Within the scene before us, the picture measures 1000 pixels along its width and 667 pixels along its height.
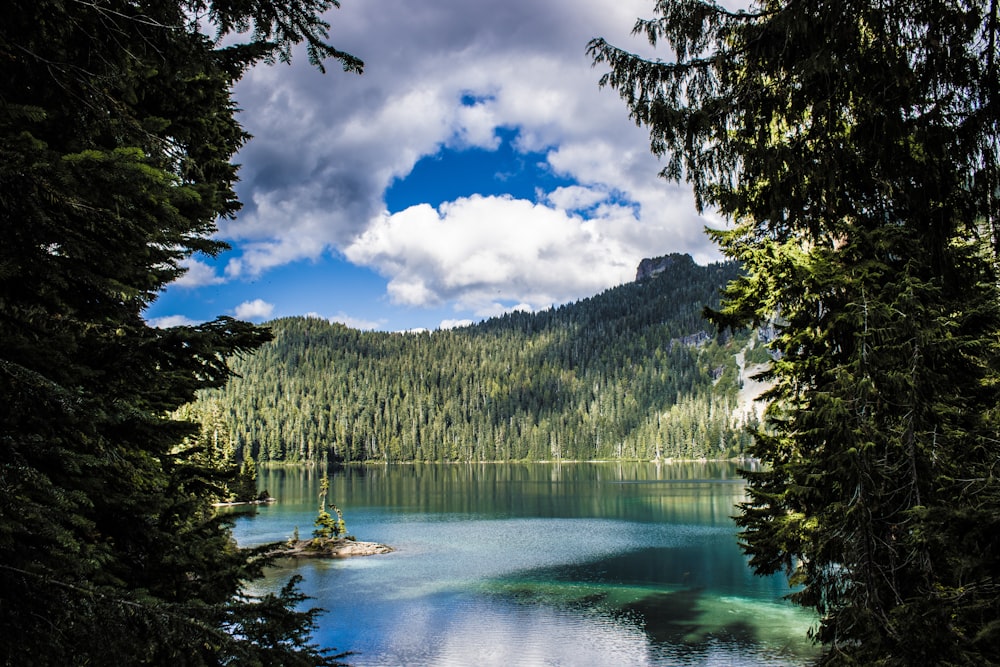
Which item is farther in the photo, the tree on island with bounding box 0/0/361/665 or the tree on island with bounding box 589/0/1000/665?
the tree on island with bounding box 589/0/1000/665

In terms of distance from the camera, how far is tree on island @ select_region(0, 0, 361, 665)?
268cm

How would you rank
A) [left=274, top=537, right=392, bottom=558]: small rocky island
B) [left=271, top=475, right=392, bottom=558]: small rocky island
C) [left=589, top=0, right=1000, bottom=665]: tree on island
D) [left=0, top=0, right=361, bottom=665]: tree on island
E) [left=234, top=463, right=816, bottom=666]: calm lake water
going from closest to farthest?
1. [left=0, top=0, right=361, bottom=665]: tree on island
2. [left=589, top=0, right=1000, bottom=665]: tree on island
3. [left=234, top=463, right=816, bottom=666]: calm lake water
4. [left=274, top=537, right=392, bottom=558]: small rocky island
5. [left=271, top=475, right=392, bottom=558]: small rocky island

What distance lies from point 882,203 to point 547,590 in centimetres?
3266

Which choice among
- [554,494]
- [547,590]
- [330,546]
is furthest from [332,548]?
[554,494]

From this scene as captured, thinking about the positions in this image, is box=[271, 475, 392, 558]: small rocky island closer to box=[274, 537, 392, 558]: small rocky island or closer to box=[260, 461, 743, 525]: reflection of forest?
box=[274, 537, 392, 558]: small rocky island

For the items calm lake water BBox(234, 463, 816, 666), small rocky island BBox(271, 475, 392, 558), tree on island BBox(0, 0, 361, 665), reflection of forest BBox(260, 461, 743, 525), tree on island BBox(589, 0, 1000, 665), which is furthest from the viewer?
reflection of forest BBox(260, 461, 743, 525)

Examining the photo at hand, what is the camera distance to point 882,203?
17.9 ft

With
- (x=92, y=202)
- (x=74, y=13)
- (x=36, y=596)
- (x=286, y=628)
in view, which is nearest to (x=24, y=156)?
(x=92, y=202)

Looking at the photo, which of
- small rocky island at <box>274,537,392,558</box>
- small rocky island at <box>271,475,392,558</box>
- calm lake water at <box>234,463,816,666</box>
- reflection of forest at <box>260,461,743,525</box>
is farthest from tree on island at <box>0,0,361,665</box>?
reflection of forest at <box>260,461,743,525</box>

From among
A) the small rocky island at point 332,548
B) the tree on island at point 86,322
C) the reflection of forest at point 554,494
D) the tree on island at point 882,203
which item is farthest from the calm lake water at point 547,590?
the tree on island at point 86,322

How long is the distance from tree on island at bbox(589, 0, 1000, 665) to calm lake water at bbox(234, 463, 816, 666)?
40.8ft

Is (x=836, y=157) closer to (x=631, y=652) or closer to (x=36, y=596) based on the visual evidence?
(x=36, y=596)

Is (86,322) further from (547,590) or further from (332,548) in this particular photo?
(332,548)

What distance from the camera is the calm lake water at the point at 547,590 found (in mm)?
25375
